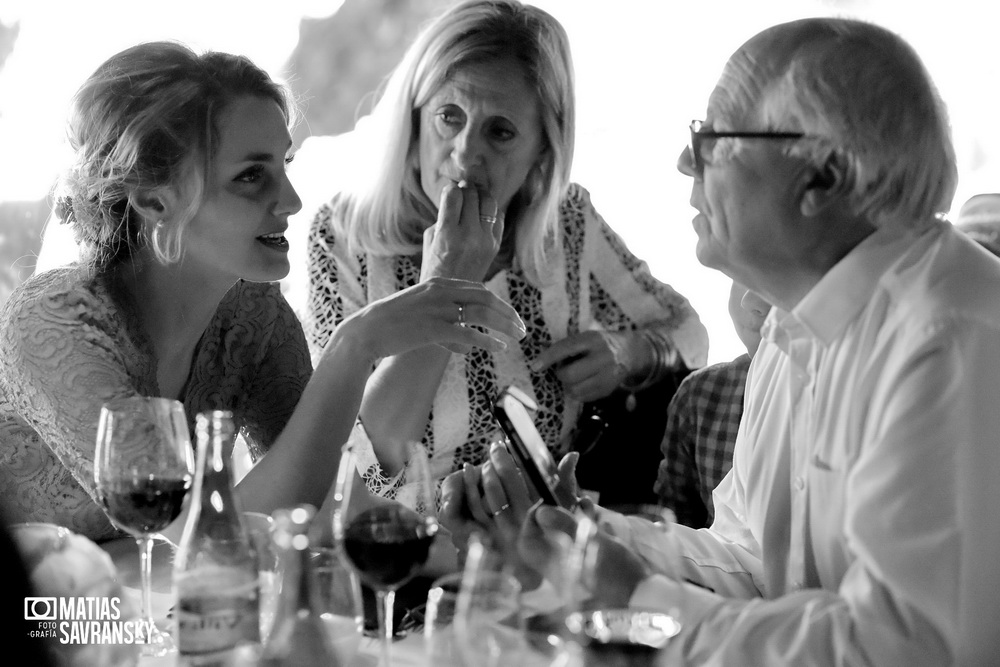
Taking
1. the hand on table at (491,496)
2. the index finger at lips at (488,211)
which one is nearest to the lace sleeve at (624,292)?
the index finger at lips at (488,211)

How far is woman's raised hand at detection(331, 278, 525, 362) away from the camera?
187 cm

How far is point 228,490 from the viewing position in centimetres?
111

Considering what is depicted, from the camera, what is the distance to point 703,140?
4.63 ft

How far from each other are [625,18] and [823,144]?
3244mm

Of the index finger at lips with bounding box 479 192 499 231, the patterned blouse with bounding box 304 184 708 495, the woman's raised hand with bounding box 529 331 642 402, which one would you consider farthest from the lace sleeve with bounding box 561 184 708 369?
the index finger at lips with bounding box 479 192 499 231

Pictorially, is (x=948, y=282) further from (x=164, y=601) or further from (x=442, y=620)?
(x=164, y=601)

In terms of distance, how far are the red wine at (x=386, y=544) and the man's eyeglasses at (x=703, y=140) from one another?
68 cm

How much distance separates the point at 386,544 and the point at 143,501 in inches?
12.9

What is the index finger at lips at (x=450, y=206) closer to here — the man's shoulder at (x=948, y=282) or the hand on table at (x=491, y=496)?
the hand on table at (x=491, y=496)

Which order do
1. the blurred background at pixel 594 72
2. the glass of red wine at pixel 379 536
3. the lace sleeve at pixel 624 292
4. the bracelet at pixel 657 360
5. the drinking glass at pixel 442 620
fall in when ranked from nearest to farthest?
the drinking glass at pixel 442 620 → the glass of red wine at pixel 379 536 → the bracelet at pixel 657 360 → the lace sleeve at pixel 624 292 → the blurred background at pixel 594 72

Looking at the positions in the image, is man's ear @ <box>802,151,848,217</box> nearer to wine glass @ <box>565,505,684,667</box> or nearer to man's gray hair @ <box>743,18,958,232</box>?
man's gray hair @ <box>743,18,958,232</box>

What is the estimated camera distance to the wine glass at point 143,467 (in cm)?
115

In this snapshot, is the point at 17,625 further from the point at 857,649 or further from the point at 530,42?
the point at 530,42

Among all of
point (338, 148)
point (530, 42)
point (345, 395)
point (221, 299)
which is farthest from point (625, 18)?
point (345, 395)
